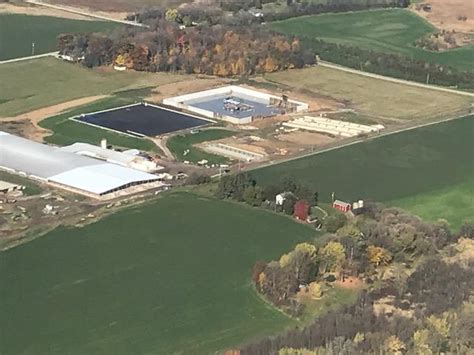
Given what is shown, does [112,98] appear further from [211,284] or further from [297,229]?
[211,284]

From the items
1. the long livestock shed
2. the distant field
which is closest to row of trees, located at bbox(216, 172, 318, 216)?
the long livestock shed

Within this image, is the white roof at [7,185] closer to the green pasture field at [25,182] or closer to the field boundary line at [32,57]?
the green pasture field at [25,182]

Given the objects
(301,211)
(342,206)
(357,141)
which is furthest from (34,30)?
(301,211)

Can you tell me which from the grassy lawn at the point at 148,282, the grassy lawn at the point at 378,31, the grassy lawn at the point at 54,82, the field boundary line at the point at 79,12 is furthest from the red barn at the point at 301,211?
the field boundary line at the point at 79,12

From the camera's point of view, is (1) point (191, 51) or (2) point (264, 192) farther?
(1) point (191, 51)

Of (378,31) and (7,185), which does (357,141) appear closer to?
(7,185)
